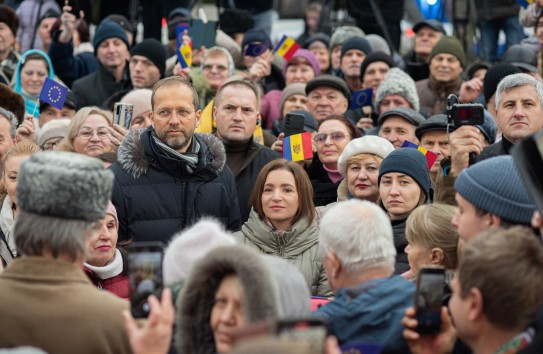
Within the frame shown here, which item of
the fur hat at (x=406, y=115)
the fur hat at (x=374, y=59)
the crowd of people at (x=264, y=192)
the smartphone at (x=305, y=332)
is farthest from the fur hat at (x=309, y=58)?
the smartphone at (x=305, y=332)

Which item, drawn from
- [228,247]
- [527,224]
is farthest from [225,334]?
[527,224]

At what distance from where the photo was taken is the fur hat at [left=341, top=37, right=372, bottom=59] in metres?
11.9

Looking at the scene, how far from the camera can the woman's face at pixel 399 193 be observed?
718 cm

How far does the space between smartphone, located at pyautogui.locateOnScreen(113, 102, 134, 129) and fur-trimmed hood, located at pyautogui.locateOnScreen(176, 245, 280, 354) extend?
4.30 metres

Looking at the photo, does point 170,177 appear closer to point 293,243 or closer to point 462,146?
point 293,243

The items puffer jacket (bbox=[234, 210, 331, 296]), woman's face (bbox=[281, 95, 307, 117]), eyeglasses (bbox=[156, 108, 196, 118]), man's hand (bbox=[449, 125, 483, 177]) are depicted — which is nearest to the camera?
man's hand (bbox=[449, 125, 483, 177])

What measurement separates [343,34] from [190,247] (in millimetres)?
8622

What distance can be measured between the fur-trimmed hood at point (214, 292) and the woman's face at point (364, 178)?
3602 millimetres

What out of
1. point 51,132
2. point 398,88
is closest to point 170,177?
point 51,132

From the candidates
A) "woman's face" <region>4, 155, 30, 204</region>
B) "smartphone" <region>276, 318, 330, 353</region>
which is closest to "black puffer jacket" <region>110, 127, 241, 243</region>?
"woman's face" <region>4, 155, 30, 204</region>

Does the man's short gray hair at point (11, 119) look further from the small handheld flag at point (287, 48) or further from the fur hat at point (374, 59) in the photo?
the fur hat at point (374, 59)

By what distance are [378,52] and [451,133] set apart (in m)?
4.67

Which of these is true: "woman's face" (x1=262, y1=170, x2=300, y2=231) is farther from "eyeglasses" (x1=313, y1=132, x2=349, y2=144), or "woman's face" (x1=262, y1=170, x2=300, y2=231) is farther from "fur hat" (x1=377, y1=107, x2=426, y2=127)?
"fur hat" (x1=377, y1=107, x2=426, y2=127)

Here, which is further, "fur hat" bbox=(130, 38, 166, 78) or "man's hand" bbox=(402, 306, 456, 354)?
"fur hat" bbox=(130, 38, 166, 78)
